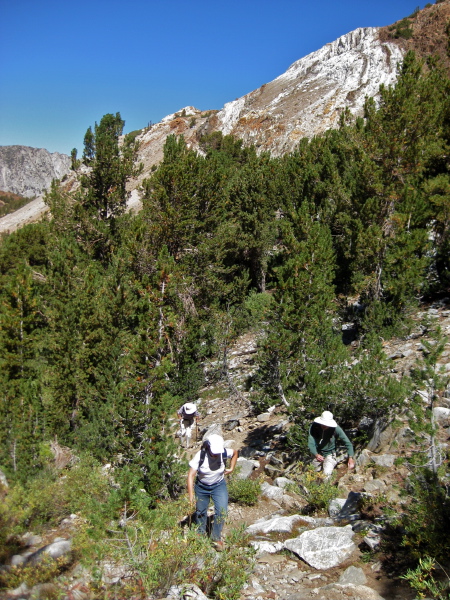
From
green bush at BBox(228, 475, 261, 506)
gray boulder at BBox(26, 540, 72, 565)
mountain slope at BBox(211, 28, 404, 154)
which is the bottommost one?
green bush at BBox(228, 475, 261, 506)

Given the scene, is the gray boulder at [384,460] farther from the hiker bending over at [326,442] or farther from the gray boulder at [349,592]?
the gray boulder at [349,592]

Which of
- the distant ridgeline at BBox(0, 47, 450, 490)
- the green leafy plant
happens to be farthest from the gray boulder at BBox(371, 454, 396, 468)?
the green leafy plant

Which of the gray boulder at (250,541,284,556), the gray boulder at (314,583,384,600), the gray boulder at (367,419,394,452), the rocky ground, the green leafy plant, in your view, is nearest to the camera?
the green leafy plant

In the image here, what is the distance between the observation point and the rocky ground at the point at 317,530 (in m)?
4.16

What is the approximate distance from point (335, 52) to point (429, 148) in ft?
183

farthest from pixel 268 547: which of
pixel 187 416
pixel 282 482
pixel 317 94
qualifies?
pixel 317 94

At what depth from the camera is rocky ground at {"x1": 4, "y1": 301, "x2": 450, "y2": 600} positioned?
416 cm

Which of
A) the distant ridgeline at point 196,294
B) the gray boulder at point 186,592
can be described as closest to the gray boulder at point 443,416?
the distant ridgeline at point 196,294

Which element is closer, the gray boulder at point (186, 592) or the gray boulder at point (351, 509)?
the gray boulder at point (186, 592)

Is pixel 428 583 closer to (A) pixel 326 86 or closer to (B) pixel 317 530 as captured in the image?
(B) pixel 317 530

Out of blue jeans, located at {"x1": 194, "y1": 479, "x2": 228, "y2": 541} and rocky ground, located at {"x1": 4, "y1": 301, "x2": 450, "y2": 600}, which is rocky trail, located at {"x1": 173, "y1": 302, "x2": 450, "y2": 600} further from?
blue jeans, located at {"x1": 194, "y1": 479, "x2": 228, "y2": 541}

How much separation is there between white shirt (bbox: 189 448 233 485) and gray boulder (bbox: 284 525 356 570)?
1197 mm

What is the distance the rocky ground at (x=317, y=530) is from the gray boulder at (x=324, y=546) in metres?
0.01

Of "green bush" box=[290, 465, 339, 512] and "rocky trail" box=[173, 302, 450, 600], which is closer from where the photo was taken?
"rocky trail" box=[173, 302, 450, 600]
